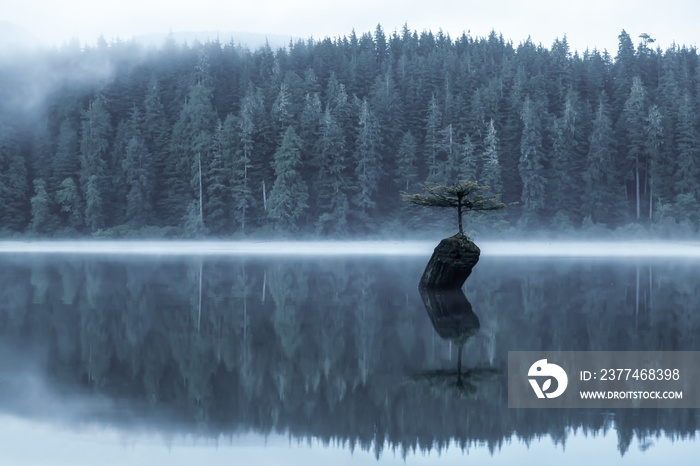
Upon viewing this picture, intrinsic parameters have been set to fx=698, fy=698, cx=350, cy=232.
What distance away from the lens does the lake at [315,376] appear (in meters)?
7.32

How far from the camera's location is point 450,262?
69.6 feet

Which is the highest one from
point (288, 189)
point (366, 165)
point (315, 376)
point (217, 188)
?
point (366, 165)

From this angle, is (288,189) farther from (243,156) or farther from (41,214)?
(41,214)

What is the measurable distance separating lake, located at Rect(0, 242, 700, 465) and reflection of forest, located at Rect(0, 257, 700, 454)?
0.04 m

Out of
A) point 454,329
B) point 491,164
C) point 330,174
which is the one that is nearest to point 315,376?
point 454,329

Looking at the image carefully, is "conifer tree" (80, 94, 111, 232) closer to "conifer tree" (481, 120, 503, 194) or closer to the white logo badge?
"conifer tree" (481, 120, 503, 194)

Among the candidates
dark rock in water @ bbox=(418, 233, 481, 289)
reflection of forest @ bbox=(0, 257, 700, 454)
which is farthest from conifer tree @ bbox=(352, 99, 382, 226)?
dark rock in water @ bbox=(418, 233, 481, 289)

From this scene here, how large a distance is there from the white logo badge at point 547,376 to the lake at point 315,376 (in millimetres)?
450

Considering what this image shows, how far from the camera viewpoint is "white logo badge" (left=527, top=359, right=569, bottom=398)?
9141mm

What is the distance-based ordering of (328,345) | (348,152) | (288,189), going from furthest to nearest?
(348,152) < (288,189) < (328,345)

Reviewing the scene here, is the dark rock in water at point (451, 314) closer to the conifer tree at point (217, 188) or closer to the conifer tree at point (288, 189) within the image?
the conifer tree at point (288, 189)

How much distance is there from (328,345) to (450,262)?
379 inches

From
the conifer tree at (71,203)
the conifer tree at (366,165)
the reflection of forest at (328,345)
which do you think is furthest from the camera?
the conifer tree at (71,203)

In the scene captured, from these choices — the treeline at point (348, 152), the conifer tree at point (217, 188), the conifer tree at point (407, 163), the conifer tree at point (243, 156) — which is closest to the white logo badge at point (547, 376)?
the treeline at point (348, 152)
